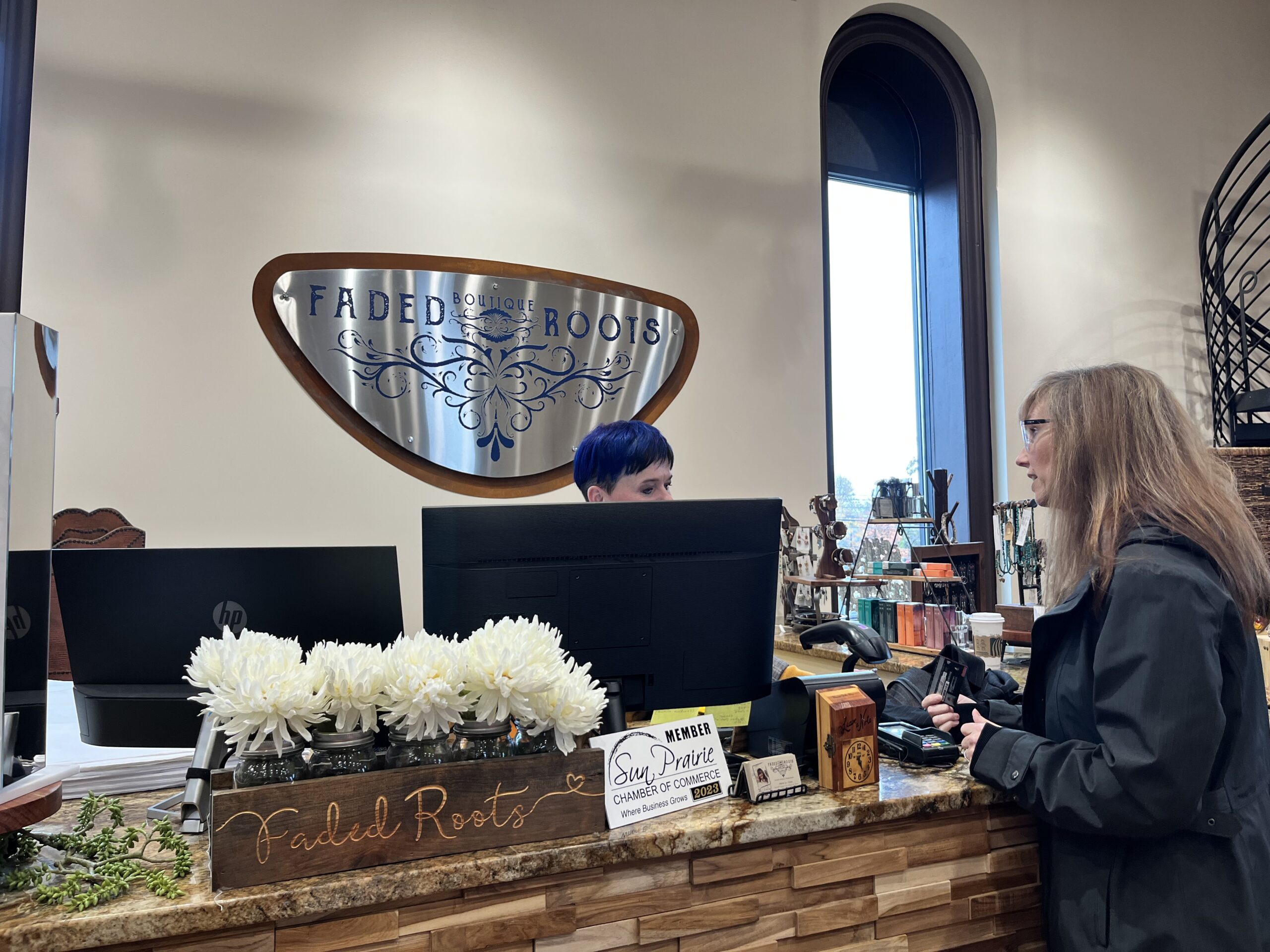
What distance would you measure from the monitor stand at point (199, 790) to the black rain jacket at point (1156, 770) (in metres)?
1.00

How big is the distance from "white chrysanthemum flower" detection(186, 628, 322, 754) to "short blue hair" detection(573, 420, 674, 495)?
1.27 metres

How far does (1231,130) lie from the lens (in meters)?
4.71

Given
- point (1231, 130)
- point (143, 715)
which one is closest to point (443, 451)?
point (143, 715)

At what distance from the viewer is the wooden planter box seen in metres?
0.90

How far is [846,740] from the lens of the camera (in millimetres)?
1210

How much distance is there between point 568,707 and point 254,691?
0.32m

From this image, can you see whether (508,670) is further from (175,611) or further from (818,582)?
(818,582)

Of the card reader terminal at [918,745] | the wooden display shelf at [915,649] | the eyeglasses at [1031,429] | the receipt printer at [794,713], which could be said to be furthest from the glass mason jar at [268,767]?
the wooden display shelf at [915,649]

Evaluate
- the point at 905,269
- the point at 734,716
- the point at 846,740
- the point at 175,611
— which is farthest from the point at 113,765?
the point at 905,269

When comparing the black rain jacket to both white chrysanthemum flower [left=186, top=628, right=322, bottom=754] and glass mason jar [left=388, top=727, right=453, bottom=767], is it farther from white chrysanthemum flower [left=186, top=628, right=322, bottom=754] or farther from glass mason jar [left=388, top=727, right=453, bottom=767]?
white chrysanthemum flower [left=186, top=628, right=322, bottom=754]

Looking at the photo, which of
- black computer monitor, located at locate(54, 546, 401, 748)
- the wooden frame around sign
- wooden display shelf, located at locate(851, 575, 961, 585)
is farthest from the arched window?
black computer monitor, located at locate(54, 546, 401, 748)

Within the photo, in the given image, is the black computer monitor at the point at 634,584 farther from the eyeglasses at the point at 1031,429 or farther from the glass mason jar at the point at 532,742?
the eyeglasses at the point at 1031,429

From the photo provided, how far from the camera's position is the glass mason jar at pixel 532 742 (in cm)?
102

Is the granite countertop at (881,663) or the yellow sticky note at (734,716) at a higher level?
the yellow sticky note at (734,716)
